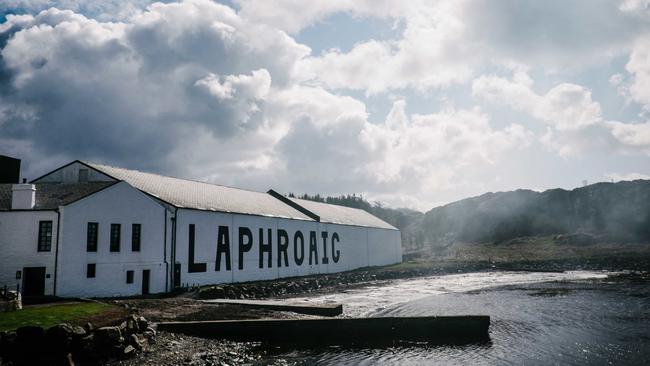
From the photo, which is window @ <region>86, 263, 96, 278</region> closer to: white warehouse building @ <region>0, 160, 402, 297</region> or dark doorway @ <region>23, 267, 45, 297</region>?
white warehouse building @ <region>0, 160, 402, 297</region>

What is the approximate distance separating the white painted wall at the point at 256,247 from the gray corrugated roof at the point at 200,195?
0.93 m

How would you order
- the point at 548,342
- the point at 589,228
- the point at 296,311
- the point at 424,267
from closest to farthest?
the point at 548,342
the point at 296,311
the point at 424,267
the point at 589,228

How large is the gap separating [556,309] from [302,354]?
66.2 ft

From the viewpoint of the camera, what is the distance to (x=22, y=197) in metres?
31.9

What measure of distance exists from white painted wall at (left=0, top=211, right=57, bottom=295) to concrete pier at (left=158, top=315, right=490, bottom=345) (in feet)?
43.9

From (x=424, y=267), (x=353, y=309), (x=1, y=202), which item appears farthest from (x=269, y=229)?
(x=424, y=267)

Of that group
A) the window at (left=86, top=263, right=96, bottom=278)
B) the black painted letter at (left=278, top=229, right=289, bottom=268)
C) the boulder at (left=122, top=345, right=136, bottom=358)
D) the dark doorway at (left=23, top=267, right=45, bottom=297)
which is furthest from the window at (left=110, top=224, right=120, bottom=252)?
the black painted letter at (left=278, top=229, right=289, bottom=268)

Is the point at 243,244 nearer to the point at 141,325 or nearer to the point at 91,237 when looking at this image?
the point at 91,237

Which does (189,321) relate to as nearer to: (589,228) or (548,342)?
(548,342)

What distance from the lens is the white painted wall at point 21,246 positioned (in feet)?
99.3

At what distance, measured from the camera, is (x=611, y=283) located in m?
49.5

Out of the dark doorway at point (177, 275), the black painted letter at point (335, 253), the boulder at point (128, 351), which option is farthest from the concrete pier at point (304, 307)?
the black painted letter at point (335, 253)

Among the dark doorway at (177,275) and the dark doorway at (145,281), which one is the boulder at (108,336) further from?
the dark doorway at (177,275)

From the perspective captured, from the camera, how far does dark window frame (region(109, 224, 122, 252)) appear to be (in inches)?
1297
